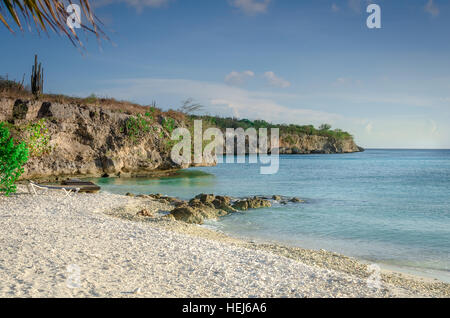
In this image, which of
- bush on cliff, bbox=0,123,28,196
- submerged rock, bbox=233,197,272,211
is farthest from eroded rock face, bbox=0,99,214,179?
submerged rock, bbox=233,197,272,211

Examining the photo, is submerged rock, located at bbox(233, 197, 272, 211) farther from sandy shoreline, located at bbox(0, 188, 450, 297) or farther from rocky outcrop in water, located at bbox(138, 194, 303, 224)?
sandy shoreline, located at bbox(0, 188, 450, 297)

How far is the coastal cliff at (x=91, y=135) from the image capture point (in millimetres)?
20750

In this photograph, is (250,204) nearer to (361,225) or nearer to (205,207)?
(205,207)

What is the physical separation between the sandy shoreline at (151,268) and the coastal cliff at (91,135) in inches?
549

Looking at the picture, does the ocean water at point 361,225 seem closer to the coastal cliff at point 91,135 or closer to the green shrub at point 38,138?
the coastal cliff at point 91,135

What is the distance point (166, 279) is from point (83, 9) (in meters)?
3.54

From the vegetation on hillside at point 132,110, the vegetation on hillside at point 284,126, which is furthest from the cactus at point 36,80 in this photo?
the vegetation on hillside at point 284,126

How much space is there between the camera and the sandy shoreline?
14.7 ft

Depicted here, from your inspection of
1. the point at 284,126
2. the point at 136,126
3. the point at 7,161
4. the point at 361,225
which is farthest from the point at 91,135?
the point at 284,126

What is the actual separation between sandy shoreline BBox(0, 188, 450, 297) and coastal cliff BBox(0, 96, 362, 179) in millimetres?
13935

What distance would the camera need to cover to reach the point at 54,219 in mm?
8555
